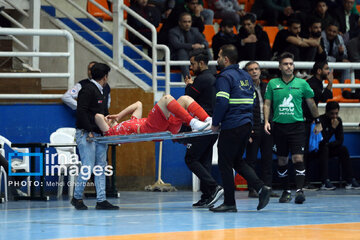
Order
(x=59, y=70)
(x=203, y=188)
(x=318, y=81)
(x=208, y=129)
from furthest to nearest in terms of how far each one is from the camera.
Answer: (x=59, y=70) → (x=318, y=81) → (x=203, y=188) → (x=208, y=129)

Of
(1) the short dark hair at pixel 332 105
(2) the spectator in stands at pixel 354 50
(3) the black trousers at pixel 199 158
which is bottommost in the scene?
(3) the black trousers at pixel 199 158

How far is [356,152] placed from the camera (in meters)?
17.8

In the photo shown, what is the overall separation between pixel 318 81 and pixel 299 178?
3481 mm

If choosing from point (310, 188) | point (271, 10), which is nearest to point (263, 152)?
point (310, 188)

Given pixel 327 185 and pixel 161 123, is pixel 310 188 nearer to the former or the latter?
pixel 327 185

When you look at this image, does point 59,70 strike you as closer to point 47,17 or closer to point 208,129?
point 47,17

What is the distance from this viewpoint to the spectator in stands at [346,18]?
69.9ft

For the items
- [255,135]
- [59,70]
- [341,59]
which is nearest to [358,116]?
[341,59]

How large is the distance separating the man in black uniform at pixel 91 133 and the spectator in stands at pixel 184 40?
216 inches

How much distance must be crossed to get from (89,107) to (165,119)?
43.3 inches

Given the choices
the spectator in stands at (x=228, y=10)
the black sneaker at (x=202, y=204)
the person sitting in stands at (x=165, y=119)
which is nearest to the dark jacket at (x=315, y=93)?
the black sneaker at (x=202, y=204)

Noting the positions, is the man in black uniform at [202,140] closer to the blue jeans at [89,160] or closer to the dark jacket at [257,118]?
the blue jeans at [89,160]

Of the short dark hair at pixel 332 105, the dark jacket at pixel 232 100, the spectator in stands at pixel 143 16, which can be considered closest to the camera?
the dark jacket at pixel 232 100

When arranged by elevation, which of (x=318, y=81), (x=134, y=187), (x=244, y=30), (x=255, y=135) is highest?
(x=244, y=30)
